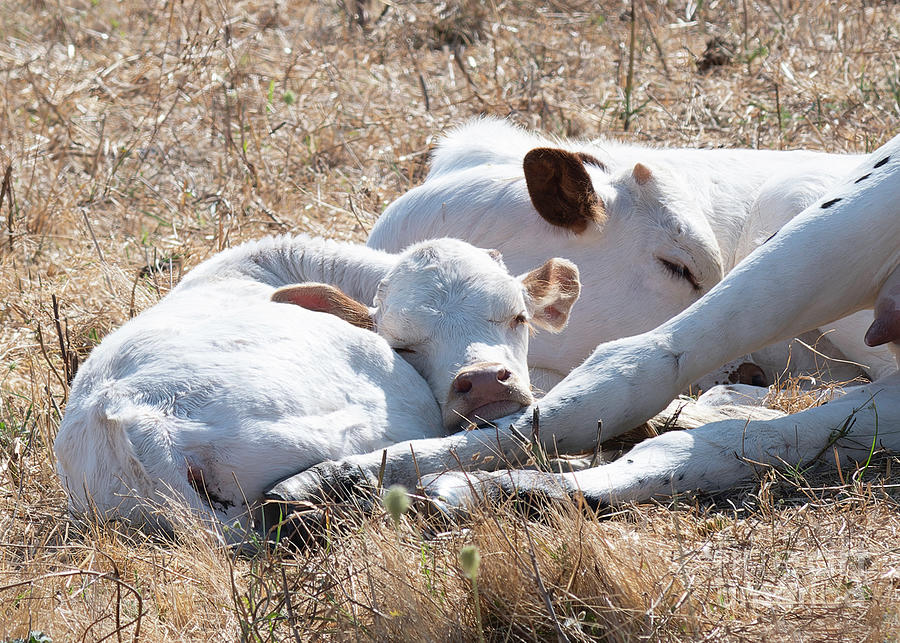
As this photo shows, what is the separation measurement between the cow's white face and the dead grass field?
1.86ft

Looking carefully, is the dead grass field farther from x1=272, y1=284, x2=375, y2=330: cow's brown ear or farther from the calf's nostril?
x1=272, y1=284, x2=375, y2=330: cow's brown ear

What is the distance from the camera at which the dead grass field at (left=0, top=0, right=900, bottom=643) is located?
7.86ft

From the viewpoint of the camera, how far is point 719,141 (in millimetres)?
6836

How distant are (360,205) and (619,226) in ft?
7.92

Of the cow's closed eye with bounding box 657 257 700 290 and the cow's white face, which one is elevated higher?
the cow's white face

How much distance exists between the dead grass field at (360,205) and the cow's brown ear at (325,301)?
94 centimetres

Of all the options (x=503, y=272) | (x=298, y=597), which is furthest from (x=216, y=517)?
(x=503, y=272)

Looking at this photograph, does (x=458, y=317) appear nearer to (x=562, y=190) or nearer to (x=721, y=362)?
(x=721, y=362)

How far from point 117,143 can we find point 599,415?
217 inches

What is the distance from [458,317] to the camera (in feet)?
11.6

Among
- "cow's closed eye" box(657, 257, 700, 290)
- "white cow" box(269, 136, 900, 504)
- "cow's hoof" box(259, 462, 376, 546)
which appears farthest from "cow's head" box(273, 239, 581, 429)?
"cow's closed eye" box(657, 257, 700, 290)

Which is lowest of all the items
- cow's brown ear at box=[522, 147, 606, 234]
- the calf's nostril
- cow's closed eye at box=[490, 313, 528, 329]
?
the calf's nostril

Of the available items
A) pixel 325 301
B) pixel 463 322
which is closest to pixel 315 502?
pixel 463 322

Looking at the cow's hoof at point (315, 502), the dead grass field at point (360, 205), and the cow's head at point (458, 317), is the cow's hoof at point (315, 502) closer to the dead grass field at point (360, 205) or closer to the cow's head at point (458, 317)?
the dead grass field at point (360, 205)
